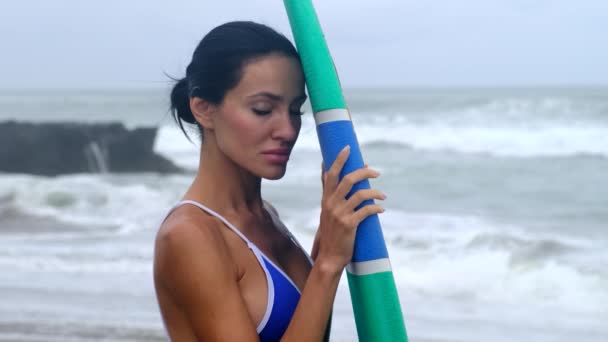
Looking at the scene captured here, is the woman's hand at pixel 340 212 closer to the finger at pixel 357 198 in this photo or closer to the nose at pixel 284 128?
the finger at pixel 357 198

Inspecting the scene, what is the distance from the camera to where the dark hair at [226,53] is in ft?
5.86

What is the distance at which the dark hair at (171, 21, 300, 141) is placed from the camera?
1787 millimetres

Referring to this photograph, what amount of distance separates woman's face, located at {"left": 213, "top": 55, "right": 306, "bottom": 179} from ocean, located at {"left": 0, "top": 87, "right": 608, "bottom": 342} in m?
0.40

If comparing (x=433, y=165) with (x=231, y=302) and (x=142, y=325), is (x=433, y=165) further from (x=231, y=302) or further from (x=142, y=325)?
(x=231, y=302)

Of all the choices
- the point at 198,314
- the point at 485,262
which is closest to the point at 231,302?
the point at 198,314

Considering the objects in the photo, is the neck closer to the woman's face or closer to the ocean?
the woman's face

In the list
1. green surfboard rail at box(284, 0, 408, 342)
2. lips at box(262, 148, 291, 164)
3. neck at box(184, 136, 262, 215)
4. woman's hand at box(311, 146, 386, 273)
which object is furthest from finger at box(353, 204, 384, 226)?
neck at box(184, 136, 262, 215)

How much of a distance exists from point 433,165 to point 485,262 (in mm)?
13727

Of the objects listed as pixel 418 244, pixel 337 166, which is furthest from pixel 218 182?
pixel 418 244

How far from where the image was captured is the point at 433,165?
23.8m

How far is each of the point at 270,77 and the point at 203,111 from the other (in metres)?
0.17

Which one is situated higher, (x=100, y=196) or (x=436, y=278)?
(x=436, y=278)

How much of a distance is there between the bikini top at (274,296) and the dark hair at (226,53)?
0.25 metres

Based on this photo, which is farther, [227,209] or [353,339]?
[353,339]
